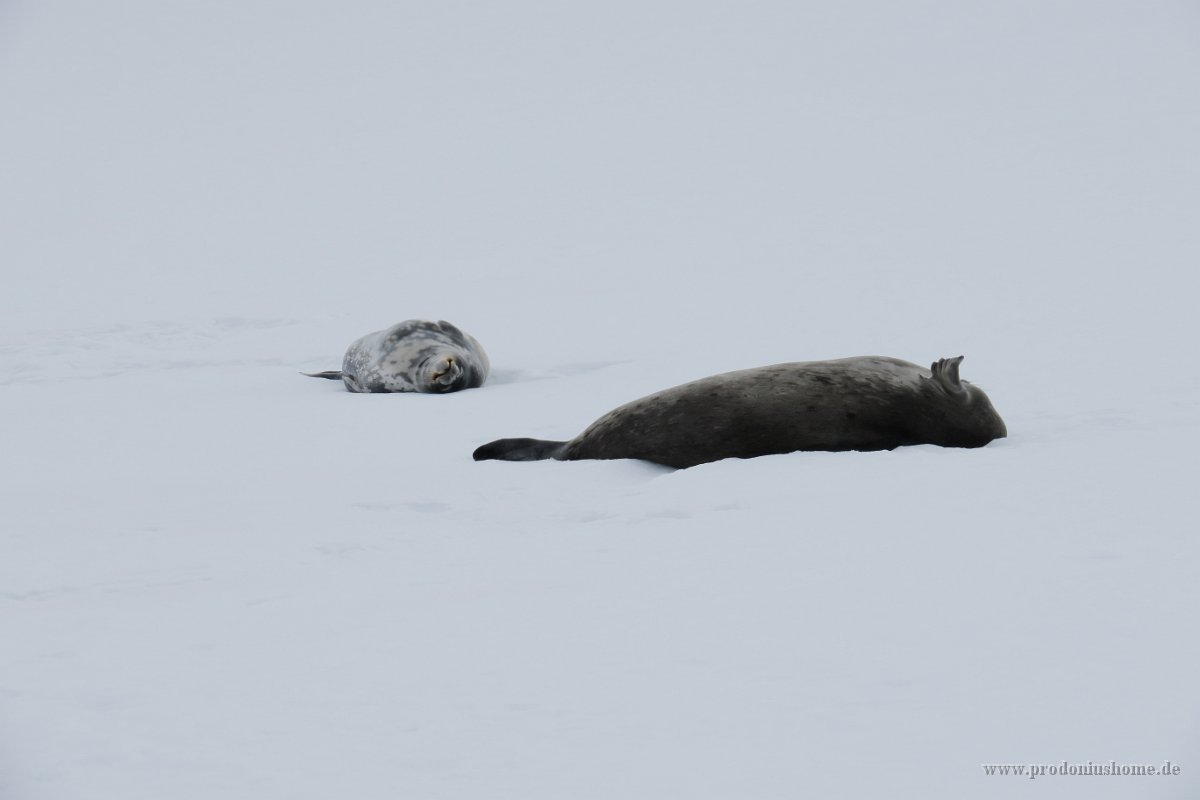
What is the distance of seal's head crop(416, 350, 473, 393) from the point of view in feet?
24.6

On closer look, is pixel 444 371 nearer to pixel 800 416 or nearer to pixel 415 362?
pixel 415 362

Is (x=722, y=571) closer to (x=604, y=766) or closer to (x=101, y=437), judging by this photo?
(x=604, y=766)

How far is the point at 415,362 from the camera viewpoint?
7.70 meters

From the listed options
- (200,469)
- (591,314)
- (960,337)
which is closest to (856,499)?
(200,469)

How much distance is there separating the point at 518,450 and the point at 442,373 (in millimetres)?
2810

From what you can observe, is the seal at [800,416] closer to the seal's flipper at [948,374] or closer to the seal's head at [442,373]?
the seal's flipper at [948,374]

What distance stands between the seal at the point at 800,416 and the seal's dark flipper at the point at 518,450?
9 cm

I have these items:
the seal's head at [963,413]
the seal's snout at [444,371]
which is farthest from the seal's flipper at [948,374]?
the seal's snout at [444,371]

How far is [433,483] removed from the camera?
4215mm

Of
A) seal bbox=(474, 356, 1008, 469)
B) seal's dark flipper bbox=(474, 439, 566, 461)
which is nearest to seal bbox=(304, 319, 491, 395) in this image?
seal's dark flipper bbox=(474, 439, 566, 461)

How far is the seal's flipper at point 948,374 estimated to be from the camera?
14.9 feet

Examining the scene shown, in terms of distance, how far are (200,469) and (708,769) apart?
3395mm

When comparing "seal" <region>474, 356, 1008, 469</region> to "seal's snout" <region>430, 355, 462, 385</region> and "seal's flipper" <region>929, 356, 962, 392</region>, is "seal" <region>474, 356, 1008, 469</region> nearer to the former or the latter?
"seal's flipper" <region>929, 356, 962, 392</region>

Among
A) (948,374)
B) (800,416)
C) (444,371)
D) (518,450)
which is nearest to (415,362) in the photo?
(444,371)
